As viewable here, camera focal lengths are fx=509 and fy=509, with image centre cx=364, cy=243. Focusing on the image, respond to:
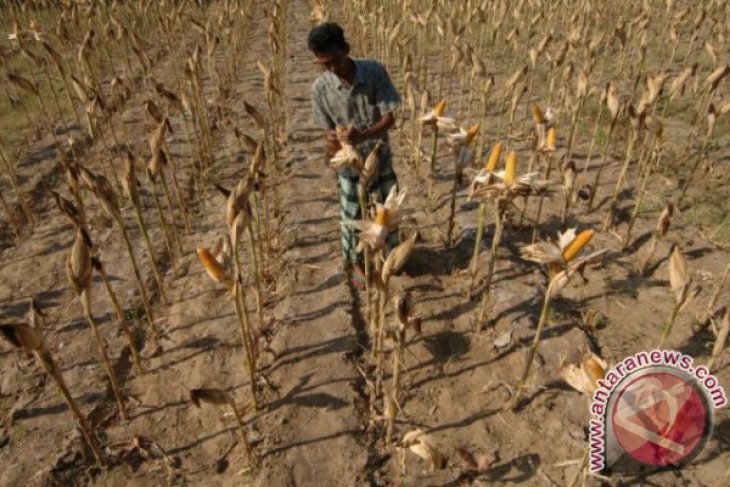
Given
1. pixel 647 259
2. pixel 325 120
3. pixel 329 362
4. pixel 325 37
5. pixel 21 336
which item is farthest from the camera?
pixel 647 259

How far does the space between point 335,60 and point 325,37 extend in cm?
17

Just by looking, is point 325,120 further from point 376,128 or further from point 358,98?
point 376,128

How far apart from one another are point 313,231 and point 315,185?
85 centimetres

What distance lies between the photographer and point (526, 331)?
332cm

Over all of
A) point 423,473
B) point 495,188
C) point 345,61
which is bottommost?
point 423,473

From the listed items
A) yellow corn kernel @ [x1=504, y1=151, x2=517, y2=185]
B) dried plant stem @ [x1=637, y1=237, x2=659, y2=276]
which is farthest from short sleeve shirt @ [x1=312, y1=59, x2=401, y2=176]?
dried plant stem @ [x1=637, y1=237, x2=659, y2=276]

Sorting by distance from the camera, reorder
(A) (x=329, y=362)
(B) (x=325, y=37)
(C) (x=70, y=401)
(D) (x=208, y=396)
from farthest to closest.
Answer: (A) (x=329, y=362), (B) (x=325, y=37), (C) (x=70, y=401), (D) (x=208, y=396)

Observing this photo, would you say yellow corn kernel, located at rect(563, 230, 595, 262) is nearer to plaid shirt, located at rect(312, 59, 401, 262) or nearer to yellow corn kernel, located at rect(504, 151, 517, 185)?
yellow corn kernel, located at rect(504, 151, 517, 185)

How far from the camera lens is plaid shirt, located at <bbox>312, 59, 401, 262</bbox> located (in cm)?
333

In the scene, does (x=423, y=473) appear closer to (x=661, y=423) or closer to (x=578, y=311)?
(x=661, y=423)

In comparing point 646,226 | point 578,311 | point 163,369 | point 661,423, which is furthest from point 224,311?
point 646,226

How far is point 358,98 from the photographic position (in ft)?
11.1

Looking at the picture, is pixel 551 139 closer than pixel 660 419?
No

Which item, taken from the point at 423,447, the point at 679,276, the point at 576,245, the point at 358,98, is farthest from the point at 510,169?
the point at 423,447
